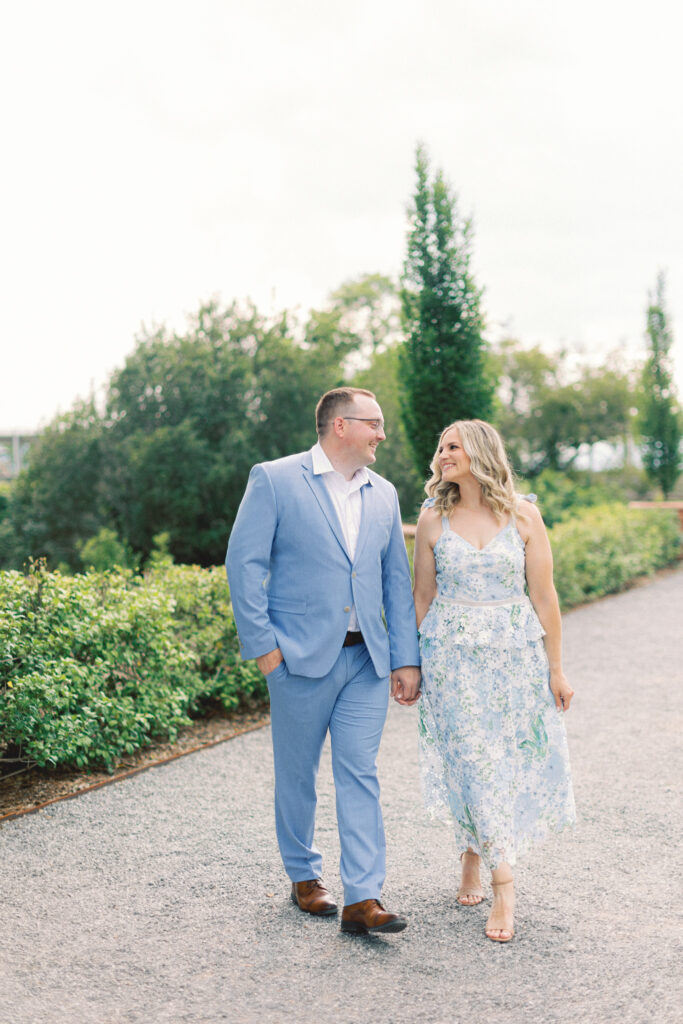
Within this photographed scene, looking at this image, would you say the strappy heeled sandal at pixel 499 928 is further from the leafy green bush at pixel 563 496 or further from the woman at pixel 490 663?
the leafy green bush at pixel 563 496

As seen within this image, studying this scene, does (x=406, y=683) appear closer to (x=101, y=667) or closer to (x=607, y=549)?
(x=101, y=667)

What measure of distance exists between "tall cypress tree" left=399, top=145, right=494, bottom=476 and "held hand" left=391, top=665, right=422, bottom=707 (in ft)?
30.5

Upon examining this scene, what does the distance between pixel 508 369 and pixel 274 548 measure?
30221mm

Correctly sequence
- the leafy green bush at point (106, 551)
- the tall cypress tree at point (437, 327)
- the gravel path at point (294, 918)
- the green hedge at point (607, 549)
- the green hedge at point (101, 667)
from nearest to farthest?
the gravel path at point (294, 918)
the green hedge at point (101, 667)
the green hedge at point (607, 549)
the tall cypress tree at point (437, 327)
the leafy green bush at point (106, 551)

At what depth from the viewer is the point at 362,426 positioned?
3500 mm

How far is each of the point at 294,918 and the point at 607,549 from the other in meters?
10.7

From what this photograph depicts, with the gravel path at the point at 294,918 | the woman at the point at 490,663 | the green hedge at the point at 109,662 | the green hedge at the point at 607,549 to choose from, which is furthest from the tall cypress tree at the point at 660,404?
the woman at the point at 490,663

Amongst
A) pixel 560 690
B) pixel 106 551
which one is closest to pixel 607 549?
pixel 106 551

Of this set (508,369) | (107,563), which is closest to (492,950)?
(107,563)

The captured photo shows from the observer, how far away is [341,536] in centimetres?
349

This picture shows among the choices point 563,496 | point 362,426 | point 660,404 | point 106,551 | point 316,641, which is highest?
point 660,404

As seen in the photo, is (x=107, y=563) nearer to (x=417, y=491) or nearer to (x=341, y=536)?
(x=417, y=491)

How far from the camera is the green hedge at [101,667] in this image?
4824mm

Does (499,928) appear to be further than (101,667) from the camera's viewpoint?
No
